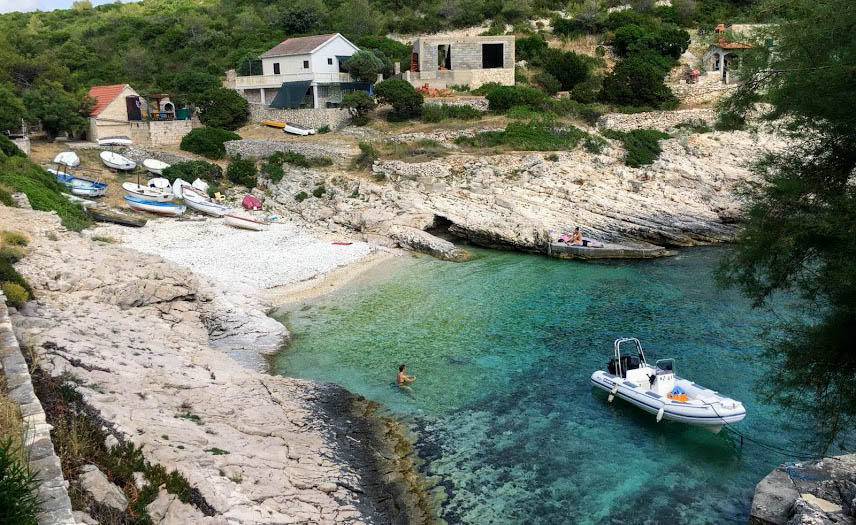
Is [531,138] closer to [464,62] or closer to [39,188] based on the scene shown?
[464,62]

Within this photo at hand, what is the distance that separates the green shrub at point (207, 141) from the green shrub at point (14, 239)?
21179 mm

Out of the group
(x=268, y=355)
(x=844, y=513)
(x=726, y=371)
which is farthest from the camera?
(x=268, y=355)

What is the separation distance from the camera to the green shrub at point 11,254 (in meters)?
18.2

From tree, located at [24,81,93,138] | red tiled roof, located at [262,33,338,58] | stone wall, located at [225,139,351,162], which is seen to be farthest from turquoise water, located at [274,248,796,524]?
tree, located at [24,81,93,138]

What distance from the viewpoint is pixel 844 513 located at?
9.65 m

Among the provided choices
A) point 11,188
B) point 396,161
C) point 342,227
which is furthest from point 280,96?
point 11,188

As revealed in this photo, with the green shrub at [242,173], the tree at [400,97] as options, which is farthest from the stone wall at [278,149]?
the tree at [400,97]

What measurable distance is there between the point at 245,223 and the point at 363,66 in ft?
63.7

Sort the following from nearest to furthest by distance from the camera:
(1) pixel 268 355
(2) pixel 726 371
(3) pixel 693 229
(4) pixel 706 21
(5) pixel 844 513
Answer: (5) pixel 844 513, (2) pixel 726 371, (1) pixel 268 355, (3) pixel 693 229, (4) pixel 706 21

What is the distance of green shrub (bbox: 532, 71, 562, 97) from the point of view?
4762 centimetres

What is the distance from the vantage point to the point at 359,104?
4328cm

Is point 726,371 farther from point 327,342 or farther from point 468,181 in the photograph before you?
point 468,181

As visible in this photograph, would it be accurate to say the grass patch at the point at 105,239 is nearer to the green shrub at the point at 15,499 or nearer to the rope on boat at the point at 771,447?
the green shrub at the point at 15,499

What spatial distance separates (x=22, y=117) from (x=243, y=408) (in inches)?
1294
